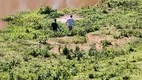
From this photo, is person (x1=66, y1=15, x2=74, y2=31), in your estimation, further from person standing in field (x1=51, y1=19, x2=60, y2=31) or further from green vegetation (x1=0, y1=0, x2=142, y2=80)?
person standing in field (x1=51, y1=19, x2=60, y2=31)

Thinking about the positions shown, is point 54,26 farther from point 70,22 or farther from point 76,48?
point 76,48

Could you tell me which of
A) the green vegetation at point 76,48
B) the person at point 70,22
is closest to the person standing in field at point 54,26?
the green vegetation at point 76,48

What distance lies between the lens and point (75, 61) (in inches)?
665

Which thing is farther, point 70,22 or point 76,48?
point 70,22

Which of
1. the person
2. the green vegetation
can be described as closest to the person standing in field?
the green vegetation

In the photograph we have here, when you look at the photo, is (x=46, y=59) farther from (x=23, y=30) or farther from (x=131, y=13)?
(x=131, y=13)

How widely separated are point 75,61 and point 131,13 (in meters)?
8.84

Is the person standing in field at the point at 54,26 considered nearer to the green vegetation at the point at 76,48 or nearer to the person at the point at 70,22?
the green vegetation at the point at 76,48

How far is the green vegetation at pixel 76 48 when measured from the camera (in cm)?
1530

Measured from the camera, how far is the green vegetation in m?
15.3

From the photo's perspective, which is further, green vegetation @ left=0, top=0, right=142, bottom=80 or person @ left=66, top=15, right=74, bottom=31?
person @ left=66, top=15, right=74, bottom=31

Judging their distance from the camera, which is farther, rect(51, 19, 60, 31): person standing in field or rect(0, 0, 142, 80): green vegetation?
rect(51, 19, 60, 31): person standing in field

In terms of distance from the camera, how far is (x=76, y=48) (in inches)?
725

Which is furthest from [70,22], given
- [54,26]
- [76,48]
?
[76,48]
